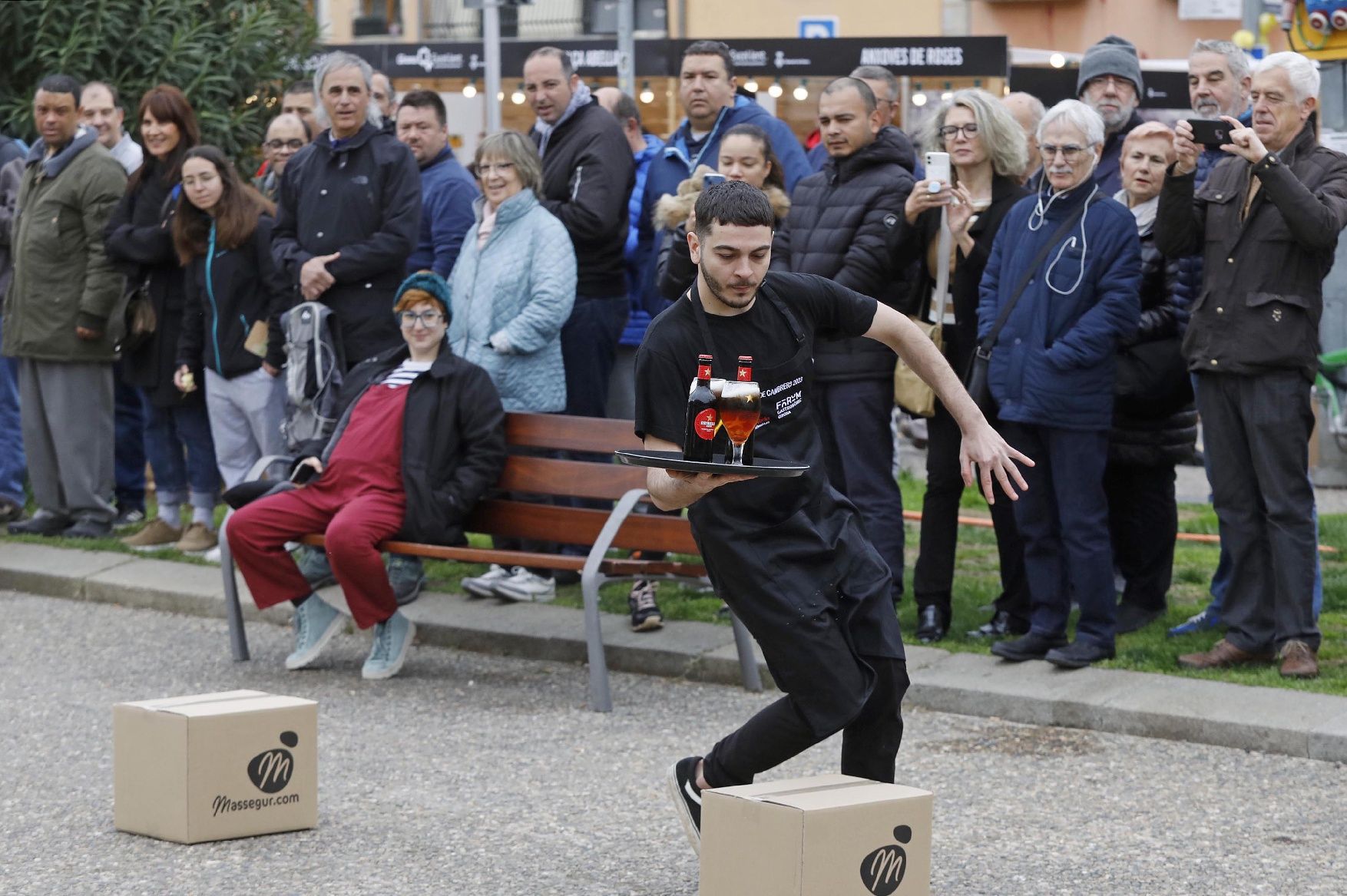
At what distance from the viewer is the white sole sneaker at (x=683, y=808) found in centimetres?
528

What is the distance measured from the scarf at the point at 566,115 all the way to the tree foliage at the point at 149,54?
3645 millimetres

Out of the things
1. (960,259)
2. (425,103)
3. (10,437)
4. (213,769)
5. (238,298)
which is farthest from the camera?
(10,437)

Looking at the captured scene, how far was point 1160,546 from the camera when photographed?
8266 millimetres

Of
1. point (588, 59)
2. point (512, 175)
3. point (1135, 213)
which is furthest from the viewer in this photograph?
point (588, 59)

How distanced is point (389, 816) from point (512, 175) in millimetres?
3793

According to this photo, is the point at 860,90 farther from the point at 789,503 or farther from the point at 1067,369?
the point at 789,503

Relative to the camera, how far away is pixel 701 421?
4.62 metres

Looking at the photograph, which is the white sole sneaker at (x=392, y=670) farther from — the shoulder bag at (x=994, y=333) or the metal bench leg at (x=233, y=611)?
the shoulder bag at (x=994, y=333)

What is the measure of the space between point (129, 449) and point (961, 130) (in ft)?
19.0

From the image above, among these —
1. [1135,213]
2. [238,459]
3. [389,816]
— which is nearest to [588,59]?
[238,459]

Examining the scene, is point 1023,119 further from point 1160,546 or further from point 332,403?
point 332,403

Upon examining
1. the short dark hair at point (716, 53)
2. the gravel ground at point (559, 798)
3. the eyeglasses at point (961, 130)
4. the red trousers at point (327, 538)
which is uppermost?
the short dark hair at point (716, 53)

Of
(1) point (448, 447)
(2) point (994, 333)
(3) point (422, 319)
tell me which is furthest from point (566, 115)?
(2) point (994, 333)

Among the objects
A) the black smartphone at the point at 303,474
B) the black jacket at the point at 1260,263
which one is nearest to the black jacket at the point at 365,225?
the black smartphone at the point at 303,474
